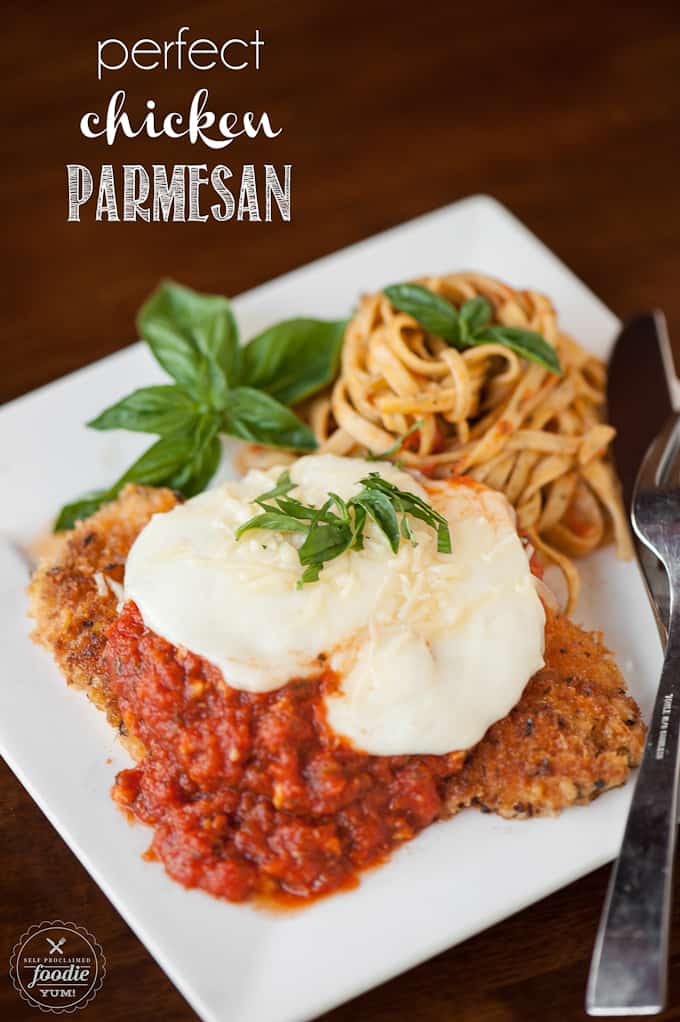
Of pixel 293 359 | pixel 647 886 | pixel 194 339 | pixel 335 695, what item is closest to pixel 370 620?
pixel 335 695

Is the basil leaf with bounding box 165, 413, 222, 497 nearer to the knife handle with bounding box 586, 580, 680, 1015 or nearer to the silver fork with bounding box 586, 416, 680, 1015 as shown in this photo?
the silver fork with bounding box 586, 416, 680, 1015

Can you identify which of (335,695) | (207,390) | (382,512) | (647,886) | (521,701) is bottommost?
(647,886)

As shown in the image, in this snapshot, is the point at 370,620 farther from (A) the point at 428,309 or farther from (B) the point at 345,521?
(A) the point at 428,309

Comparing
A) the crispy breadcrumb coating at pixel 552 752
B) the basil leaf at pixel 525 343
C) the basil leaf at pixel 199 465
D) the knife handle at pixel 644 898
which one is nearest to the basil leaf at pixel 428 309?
the basil leaf at pixel 525 343

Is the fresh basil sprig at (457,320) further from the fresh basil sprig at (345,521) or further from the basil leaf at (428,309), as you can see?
the fresh basil sprig at (345,521)

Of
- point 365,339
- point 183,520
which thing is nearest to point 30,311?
point 365,339

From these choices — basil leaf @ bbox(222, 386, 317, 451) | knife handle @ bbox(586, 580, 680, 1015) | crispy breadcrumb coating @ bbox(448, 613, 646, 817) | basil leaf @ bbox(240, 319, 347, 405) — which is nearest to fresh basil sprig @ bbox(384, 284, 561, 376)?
basil leaf @ bbox(240, 319, 347, 405)
